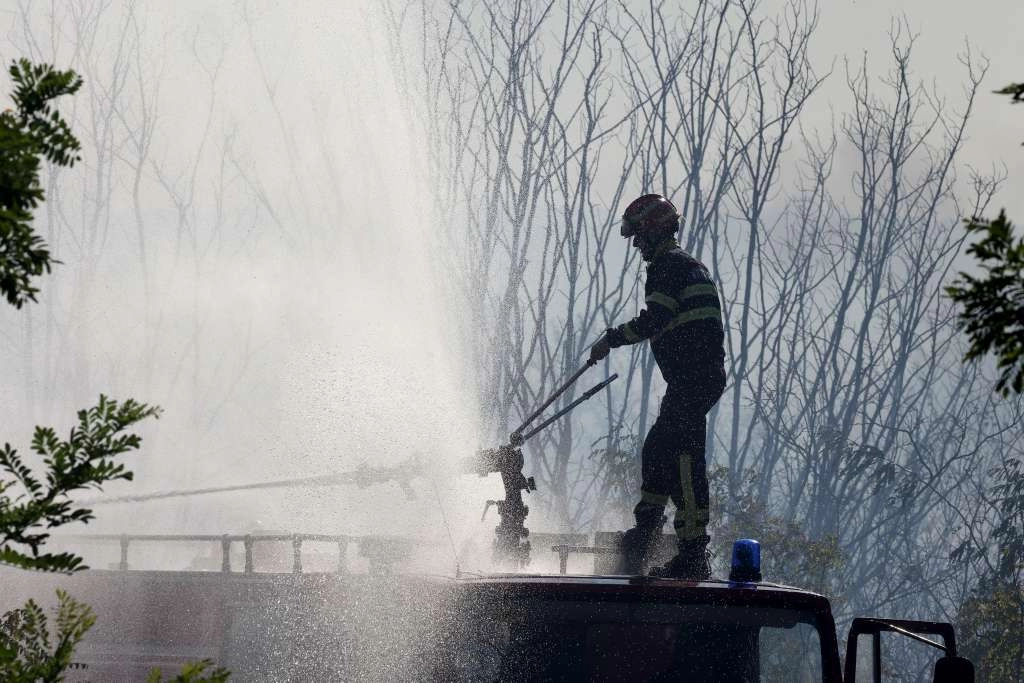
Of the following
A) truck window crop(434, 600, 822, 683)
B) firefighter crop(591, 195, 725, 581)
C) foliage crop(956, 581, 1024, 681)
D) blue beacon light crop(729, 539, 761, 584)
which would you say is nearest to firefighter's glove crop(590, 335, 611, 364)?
firefighter crop(591, 195, 725, 581)

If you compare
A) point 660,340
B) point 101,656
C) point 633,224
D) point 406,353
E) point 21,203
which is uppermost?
point 406,353


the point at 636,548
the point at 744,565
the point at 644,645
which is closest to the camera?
the point at 644,645

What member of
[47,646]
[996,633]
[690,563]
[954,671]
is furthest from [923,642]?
[996,633]

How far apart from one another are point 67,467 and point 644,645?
7.95 feet

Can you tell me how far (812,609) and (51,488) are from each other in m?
2.81

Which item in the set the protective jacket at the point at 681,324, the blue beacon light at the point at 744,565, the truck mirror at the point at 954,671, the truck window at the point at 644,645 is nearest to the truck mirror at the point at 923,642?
the truck mirror at the point at 954,671

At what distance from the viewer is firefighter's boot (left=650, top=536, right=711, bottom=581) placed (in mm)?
5998

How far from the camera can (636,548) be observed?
6359mm

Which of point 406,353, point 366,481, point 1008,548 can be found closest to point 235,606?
point 366,481

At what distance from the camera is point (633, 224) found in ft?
23.9

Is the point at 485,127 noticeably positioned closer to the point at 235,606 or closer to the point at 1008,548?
the point at 1008,548

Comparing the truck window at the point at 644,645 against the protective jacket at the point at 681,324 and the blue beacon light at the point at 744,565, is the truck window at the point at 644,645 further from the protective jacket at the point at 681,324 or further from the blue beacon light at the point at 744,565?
the protective jacket at the point at 681,324

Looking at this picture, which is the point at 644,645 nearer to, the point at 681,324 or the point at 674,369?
the point at 674,369

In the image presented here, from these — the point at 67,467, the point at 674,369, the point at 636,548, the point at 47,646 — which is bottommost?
the point at 47,646
